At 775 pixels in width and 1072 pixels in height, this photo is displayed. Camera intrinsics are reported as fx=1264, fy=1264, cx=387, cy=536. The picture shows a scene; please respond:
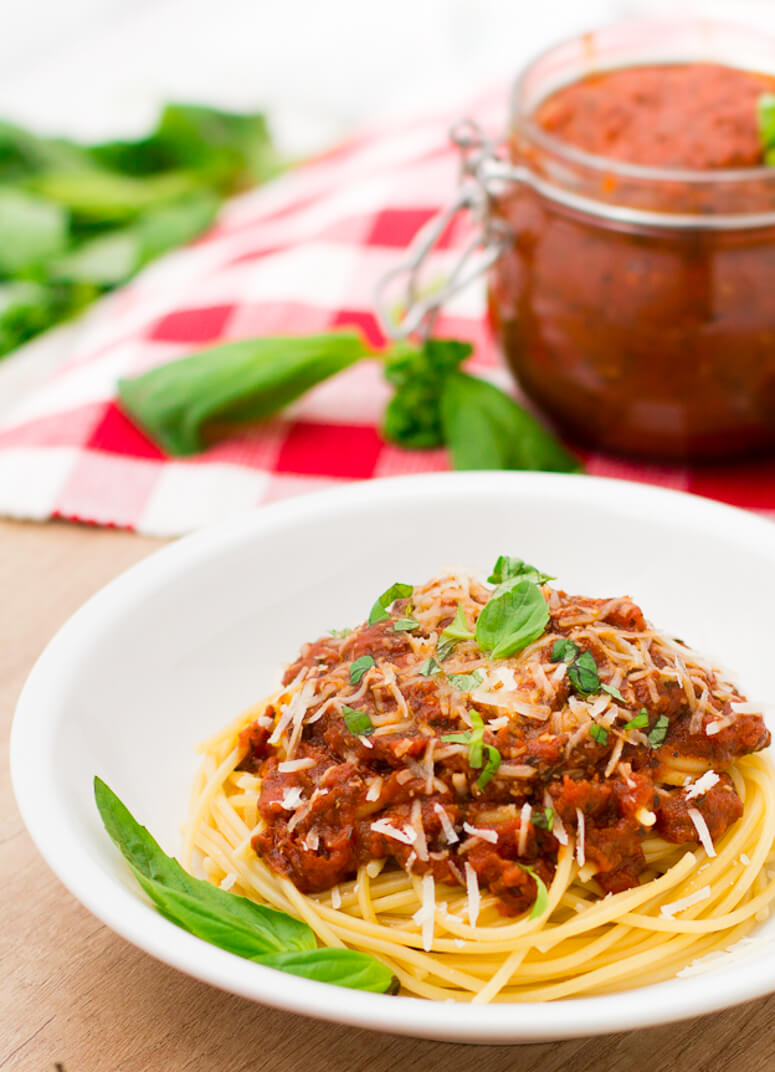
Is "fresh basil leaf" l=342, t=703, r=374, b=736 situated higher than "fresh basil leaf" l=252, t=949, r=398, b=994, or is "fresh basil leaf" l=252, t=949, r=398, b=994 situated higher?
"fresh basil leaf" l=342, t=703, r=374, b=736

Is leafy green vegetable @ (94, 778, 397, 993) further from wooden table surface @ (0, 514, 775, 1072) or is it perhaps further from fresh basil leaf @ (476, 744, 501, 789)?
fresh basil leaf @ (476, 744, 501, 789)

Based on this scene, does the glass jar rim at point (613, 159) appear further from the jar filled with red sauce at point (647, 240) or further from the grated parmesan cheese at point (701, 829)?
the grated parmesan cheese at point (701, 829)

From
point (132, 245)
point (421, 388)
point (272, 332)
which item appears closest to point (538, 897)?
point (421, 388)

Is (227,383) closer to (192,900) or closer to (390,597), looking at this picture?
(390,597)

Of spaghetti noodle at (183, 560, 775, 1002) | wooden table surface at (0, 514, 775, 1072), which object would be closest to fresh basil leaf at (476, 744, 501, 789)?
spaghetti noodle at (183, 560, 775, 1002)

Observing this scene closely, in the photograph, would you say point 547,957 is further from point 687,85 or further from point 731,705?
point 687,85

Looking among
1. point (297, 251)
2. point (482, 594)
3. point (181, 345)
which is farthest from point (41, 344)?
point (482, 594)
